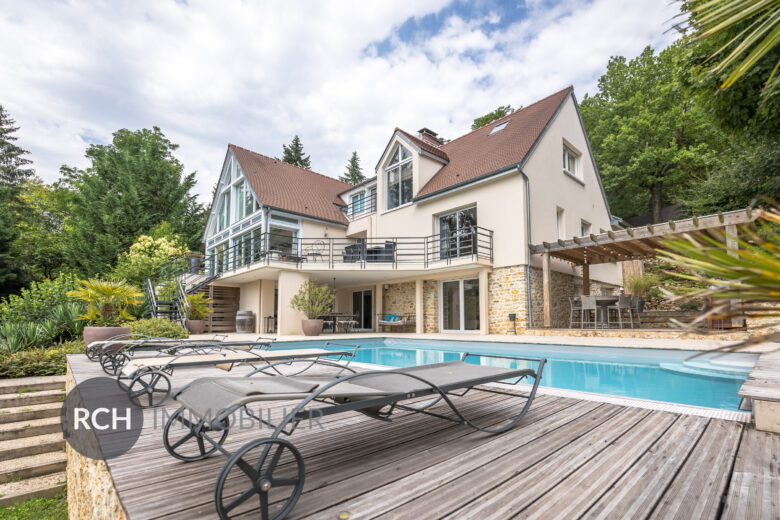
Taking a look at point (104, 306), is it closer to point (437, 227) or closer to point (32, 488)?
point (32, 488)

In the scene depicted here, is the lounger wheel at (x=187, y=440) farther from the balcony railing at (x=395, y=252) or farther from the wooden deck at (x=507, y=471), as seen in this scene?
the balcony railing at (x=395, y=252)

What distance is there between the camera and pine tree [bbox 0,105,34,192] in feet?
83.3

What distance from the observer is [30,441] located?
4.05 m

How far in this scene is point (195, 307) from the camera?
12508 millimetres

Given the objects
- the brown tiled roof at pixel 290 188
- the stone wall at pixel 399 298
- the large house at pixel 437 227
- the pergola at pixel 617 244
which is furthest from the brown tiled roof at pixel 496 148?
the brown tiled roof at pixel 290 188

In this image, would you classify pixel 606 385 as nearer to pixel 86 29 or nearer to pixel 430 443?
pixel 430 443

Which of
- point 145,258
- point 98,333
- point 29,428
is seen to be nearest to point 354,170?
point 145,258

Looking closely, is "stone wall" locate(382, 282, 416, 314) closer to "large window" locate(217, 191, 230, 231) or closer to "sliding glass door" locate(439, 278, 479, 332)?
"sliding glass door" locate(439, 278, 479, 332)

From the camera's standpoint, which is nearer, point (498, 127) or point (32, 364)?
point (32, 364)

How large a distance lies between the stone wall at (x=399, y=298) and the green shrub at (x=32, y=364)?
10.7 metres

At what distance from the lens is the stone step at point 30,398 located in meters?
4.42

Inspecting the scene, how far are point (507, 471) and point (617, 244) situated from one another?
A: 10897 mm

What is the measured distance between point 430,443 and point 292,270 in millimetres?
11475

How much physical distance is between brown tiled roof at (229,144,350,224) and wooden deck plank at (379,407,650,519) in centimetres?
1419
